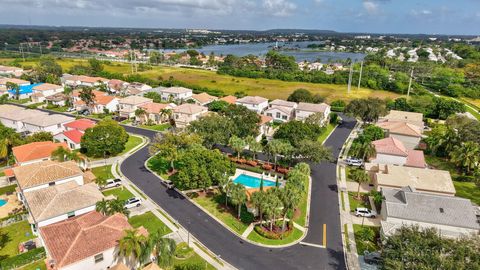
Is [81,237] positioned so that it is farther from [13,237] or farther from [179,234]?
[13,237]

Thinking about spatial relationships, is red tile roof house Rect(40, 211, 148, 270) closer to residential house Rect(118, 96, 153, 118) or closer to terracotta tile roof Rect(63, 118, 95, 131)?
terracotta tile roof Rect(63, 118, 95, 131)

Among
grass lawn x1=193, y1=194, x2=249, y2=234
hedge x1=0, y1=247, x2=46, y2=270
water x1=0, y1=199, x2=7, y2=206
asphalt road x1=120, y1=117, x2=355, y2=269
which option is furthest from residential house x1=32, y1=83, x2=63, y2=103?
hedge x1=0, y1=247, x2=46, y2=270

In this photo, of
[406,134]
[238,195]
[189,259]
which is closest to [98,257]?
[189,259]

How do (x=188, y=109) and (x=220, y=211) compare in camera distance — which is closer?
(x=220, y=211)

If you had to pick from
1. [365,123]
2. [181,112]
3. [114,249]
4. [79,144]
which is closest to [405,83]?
[365,123]

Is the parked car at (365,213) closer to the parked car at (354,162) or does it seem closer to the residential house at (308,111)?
the parked car at (354,162)

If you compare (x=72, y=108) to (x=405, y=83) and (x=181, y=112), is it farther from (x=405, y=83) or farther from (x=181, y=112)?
(x=405, y=83)
